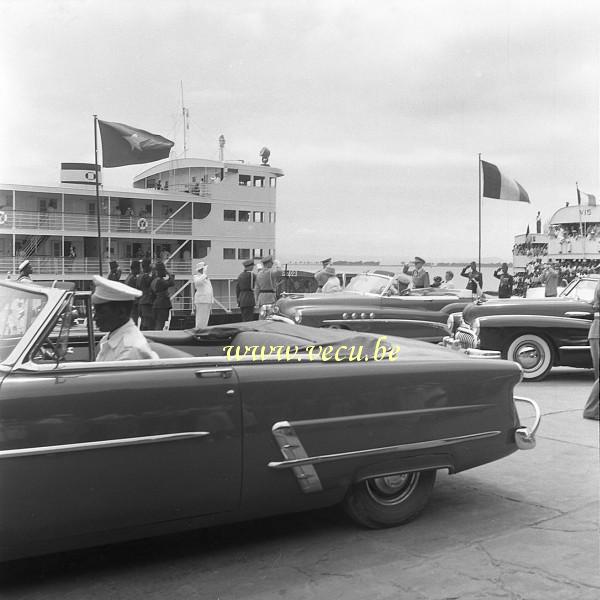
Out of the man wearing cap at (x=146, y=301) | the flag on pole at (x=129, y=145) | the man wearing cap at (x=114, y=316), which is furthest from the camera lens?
the man wearing cap at (x=146, y=301)

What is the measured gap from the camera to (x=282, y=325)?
4.52m

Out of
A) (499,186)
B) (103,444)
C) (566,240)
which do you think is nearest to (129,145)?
(499,186)

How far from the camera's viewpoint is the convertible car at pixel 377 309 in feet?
35.9

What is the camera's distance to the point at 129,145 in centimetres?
1282

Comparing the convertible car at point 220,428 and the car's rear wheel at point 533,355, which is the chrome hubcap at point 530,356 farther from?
the convertible car at point 220,428

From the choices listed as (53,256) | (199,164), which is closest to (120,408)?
(53,256)

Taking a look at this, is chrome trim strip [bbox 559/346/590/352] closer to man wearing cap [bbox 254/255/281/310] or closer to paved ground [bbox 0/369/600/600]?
paved ground [bbox 0/369/600/600]

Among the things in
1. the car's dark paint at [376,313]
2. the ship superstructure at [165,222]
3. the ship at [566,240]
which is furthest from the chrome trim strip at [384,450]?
the ship at [566,240]

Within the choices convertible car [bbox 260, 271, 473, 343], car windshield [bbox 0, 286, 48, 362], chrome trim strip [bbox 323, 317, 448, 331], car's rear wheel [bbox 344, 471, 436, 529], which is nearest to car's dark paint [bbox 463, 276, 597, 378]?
convertible car [bbox 260, 271, 473, 343]

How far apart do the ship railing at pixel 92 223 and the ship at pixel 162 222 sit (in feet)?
0.13

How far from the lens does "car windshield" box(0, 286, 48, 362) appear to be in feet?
10.7

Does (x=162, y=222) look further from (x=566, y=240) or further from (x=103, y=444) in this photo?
(x=103, y=444)

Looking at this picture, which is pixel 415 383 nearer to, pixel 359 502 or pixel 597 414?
pixel 359 502

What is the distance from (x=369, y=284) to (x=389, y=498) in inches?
336
